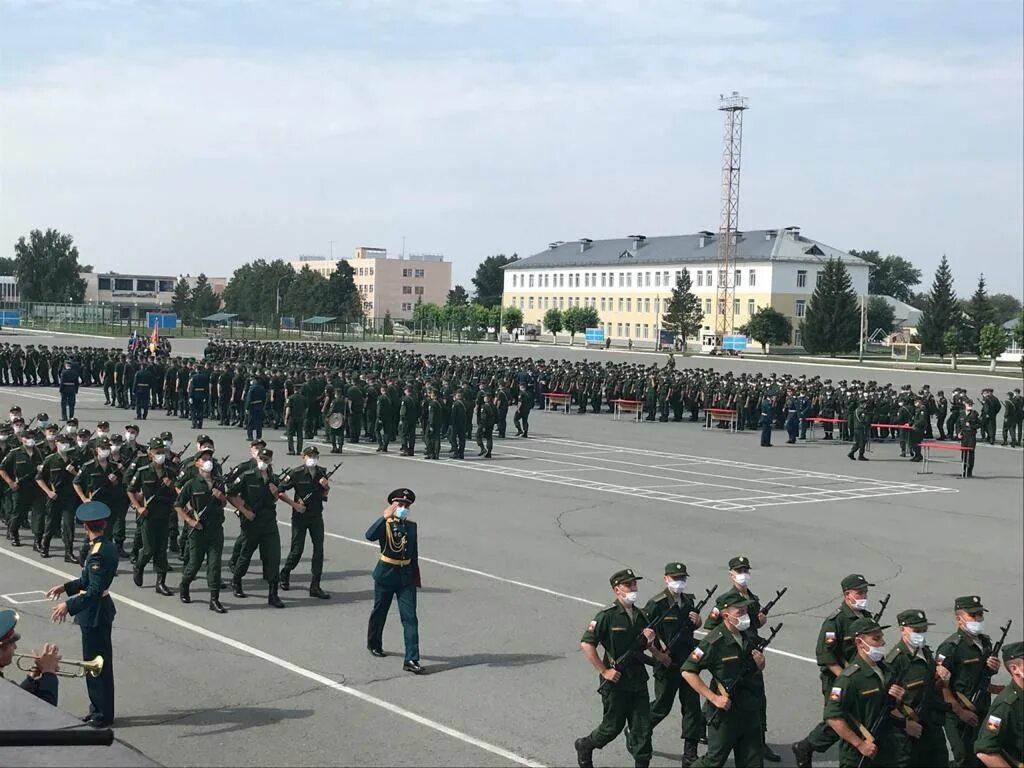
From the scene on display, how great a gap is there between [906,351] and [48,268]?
90.2 m

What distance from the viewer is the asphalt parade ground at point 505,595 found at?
8250mm

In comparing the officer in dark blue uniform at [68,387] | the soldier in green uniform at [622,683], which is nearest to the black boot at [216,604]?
the soldier in green uniform at [622,683]

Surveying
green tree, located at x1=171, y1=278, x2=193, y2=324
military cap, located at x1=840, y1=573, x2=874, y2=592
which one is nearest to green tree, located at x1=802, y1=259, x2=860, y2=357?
green tree, located at x1=171, y1=278, x2=193, y2=324

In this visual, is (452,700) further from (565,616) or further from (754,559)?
A: (754,559)

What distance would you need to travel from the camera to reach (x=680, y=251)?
Answer: 104m

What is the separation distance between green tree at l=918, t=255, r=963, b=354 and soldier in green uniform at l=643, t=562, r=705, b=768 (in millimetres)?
81150

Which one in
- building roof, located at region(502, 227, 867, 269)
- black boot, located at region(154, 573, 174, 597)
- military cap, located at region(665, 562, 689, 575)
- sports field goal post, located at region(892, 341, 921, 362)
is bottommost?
black boot, located at region(154, 573, 174, 597)

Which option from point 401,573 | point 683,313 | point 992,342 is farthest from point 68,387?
point 683,313

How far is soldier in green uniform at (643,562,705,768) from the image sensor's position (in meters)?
7.61

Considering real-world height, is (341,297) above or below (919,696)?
above

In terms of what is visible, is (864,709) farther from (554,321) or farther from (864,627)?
(554,321)

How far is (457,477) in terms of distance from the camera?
22047mm

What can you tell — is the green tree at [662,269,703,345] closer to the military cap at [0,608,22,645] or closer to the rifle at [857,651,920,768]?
the rifle at [857,651,920,768]

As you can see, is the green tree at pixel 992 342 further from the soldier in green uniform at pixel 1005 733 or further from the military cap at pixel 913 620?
the soldier in green uniform at pixel 1005 733
